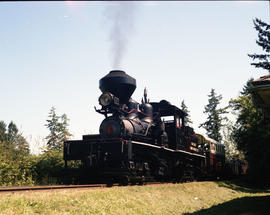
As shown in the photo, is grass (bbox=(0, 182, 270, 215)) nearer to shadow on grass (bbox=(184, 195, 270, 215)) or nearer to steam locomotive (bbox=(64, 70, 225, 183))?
shadow on grass (bbox=(184, 195, 270, 215))

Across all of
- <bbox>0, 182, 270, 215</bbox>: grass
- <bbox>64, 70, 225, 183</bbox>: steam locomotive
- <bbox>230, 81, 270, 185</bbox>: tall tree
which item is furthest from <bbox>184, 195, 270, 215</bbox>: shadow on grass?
<bbox>230, 81, 270, 185</bbox>: tall tree

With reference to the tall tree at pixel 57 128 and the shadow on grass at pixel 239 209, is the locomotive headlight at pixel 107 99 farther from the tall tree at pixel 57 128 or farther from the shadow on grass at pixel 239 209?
the tall tree at pixel 57 128

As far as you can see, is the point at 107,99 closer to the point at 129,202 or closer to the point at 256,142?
the point at 129,202

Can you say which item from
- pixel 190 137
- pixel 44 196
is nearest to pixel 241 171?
pixel 190 137

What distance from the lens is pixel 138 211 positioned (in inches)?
339

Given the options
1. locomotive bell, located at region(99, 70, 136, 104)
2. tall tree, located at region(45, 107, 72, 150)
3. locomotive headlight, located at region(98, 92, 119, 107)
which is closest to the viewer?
locomotive headlight, located at region(98, 92, 119, 107)

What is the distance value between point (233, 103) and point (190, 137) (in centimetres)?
1524

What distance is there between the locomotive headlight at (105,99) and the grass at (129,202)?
411 centimetres

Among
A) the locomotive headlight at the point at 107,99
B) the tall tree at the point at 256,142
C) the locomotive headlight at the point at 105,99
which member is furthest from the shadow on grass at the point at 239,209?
the tall tree at the point at 256,142

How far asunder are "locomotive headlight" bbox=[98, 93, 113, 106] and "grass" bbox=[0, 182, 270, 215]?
4111 millimetres

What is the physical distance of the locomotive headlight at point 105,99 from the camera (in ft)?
42.5

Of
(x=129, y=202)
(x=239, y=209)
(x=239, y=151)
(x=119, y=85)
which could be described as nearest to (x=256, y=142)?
(x=239, y=151)

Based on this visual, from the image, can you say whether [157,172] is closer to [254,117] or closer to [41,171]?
[41,171]

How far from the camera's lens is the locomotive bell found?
13633mm
